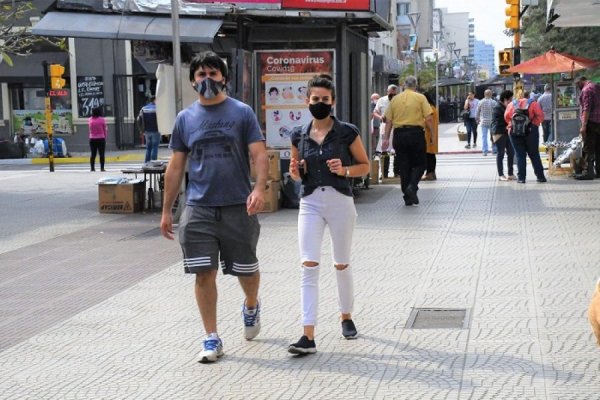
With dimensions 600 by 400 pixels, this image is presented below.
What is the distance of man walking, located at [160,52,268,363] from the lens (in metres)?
6.47

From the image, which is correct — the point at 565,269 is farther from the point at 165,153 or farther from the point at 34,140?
the point at 34,140

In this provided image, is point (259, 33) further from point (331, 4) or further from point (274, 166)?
point (274, 166)

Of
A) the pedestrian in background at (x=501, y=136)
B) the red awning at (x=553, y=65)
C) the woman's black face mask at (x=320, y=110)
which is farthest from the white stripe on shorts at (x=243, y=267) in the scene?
the red awning at (x=553, y=65)

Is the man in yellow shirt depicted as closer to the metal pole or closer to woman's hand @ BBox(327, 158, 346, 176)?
the metal pole

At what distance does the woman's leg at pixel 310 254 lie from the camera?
21.4 feet

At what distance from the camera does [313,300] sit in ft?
21.6

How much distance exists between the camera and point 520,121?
58.1 feet

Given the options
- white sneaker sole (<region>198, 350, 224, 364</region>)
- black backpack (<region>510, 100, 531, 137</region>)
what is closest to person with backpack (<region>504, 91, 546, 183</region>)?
black backpack (<region>510, 100, 531, 137</region>)

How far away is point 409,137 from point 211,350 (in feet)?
29.4

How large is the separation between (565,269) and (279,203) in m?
6.53

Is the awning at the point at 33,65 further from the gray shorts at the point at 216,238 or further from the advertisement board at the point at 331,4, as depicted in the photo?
the gray shorts at the point at 216,238

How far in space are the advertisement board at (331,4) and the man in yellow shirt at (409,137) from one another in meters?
1.45

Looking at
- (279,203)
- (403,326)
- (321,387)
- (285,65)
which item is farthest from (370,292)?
(285,65)

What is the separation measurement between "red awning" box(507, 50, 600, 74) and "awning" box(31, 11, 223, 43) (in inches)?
357
